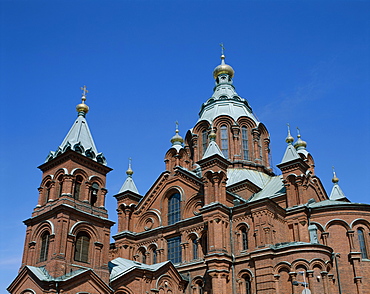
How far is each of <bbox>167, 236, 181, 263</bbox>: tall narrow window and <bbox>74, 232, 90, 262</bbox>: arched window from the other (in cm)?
688

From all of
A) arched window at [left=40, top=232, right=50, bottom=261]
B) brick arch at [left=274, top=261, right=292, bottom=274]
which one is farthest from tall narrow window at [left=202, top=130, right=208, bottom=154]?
arched window at [left=40, top=232, right=50, bottom=261]

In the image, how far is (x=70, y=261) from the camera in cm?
2266

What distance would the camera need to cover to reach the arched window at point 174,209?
30.0m

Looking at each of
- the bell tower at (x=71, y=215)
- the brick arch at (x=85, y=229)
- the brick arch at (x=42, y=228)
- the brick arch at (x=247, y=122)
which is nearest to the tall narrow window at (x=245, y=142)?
the brick arch at (x=247, y=122)

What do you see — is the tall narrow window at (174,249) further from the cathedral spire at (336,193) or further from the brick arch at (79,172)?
the cathedral spire at (336,193)

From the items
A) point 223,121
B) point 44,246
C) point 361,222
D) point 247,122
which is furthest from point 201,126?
point 44,246

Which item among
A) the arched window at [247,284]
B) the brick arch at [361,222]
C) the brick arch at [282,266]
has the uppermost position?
the brick arch at [361,222]

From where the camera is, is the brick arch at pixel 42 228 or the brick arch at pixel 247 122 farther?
the brick arch at pixel 247 122

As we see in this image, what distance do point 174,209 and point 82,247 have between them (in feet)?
27.5

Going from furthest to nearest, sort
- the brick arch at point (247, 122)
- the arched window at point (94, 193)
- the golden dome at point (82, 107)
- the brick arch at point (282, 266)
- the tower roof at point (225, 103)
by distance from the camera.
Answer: the tower roof at point (225, 103) → the brick arch at point (247, 122) → the golden dome at point (82, 107) → the arched window at point (94, 193) → the brick arch at point (282, 266)

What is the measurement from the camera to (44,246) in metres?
23.6

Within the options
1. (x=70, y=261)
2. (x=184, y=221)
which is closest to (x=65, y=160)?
(x=70, y=261)

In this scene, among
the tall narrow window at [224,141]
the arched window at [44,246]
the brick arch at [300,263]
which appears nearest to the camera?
the brick arch at [300,263]

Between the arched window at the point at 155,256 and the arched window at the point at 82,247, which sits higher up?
the arched window at the point at 155,256
